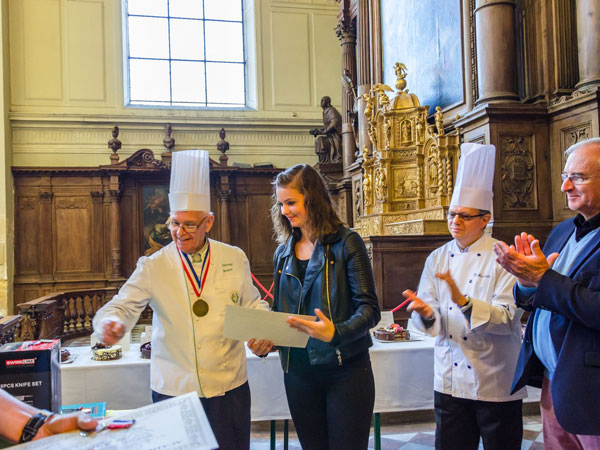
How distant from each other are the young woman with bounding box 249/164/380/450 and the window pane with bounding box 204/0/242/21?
40.1ft

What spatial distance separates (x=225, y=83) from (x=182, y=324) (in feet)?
38.8

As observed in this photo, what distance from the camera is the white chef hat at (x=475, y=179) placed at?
246 centimetres

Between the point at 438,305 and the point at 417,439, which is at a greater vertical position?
the point at 438,305

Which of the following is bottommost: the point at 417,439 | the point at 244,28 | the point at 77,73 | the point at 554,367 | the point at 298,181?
the point at 417,439

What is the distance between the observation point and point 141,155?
452 inches

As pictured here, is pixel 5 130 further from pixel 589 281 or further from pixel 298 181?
pixel 589 281

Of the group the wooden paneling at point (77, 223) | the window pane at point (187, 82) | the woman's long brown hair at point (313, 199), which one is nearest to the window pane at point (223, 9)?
the window pane at point (187, 82)

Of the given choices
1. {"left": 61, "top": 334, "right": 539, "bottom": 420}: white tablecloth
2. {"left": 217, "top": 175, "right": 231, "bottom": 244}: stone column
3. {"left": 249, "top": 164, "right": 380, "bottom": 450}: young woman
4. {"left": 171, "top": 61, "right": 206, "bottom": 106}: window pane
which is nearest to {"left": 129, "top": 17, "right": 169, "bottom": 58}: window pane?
{"left": 171, "top": 61, "right": 206, "bottom": 106}: window pane

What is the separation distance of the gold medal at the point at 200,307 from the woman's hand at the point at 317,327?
376mm

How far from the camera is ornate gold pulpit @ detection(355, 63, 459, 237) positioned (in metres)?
5.79

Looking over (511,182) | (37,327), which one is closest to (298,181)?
(511,182)

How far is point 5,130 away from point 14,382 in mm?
10826

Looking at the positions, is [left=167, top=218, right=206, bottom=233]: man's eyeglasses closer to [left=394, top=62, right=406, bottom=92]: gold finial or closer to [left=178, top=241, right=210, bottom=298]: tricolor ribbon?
[left=178, top=241, right=210, bottom=298]: tricolor ribbon

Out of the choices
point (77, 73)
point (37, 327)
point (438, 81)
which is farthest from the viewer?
point (77, 73)
